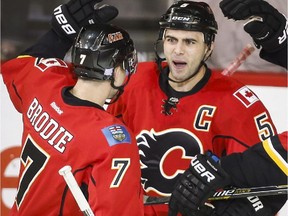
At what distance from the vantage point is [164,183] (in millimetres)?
3105

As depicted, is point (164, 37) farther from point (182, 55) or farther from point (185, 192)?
point (185, 192)

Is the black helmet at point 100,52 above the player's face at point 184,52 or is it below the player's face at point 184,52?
above

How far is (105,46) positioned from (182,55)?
43 centimetres

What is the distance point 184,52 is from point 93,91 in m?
0.49

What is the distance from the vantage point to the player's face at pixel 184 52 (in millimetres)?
3066

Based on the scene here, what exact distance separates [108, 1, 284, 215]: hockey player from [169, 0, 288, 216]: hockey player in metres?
0.18

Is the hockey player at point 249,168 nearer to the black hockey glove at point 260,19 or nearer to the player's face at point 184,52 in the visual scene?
the black hockey glove at point 260,19

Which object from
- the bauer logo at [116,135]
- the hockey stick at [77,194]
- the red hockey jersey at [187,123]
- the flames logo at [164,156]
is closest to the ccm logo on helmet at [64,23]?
the red hockey jersey at [187,123]

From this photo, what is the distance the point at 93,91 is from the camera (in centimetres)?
269

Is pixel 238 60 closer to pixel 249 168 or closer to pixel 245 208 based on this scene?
pixel 245 208

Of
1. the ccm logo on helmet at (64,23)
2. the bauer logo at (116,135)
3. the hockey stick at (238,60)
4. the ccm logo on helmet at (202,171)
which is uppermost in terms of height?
the ccm logo on helmet at (64,23)

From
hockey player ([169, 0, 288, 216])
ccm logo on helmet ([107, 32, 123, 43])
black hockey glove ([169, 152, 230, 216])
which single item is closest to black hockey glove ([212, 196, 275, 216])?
hockey player ([169, 0, 288, 216])

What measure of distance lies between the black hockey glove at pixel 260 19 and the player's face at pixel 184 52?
0.49 feet

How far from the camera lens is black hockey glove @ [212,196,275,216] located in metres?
2.90
